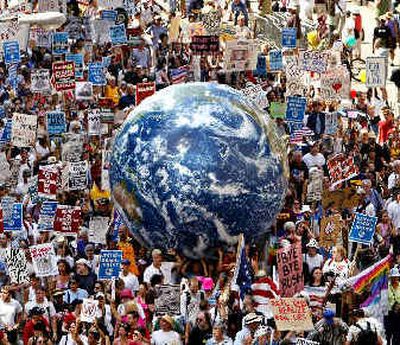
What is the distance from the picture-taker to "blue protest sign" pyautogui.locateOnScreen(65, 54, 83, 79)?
3001cm

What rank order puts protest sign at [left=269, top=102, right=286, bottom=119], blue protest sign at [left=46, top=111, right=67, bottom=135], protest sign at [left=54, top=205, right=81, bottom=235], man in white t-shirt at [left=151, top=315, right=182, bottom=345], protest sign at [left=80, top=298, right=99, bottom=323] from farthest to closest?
protest sign at [left=269, top=102, right=286, bottom=119], blue protest sign at [left=46, top=111, right=67, bottom=135], protest sign at [left=54, top=205, right=81, bottom=235], protest sign at [left=80, top=298, right=99, bottom=323], man in white t-shirt at [left=151, top=315, right=182, bottom=345]

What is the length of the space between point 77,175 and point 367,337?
25.1 feet

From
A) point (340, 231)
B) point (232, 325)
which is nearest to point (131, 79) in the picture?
point (340, 231)

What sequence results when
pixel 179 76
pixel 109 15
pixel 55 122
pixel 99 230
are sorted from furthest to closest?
1. pixel 109 15
2. pixel 179 76
3. pixel 55 122
4. pixel 99 230

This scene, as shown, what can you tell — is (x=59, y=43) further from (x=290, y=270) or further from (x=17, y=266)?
(x=290, y=270)

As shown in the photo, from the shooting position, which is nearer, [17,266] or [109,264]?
[109,264]

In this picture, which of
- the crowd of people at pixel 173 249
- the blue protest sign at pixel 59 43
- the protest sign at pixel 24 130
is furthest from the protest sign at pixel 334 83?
the blue protest sign at pixel 59 43

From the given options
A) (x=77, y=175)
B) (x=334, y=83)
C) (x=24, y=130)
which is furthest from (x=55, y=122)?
(x=334, y=83)

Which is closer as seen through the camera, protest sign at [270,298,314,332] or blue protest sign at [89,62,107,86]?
protest sign at [270,298,314,332]

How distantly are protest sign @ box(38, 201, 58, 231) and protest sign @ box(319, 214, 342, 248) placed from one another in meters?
3.86

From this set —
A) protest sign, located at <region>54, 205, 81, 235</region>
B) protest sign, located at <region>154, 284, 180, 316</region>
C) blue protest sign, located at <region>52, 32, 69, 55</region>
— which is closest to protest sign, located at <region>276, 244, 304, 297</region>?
protest sign, located at <region>154, 284, 180, 316</region>

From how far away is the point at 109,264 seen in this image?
20.3m

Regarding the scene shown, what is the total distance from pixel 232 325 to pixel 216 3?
71.9 ft

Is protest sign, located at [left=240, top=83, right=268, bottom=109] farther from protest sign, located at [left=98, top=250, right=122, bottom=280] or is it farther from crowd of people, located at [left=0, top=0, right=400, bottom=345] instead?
protest sign, located at [left=98, top=250, right=122, bottom=280]
